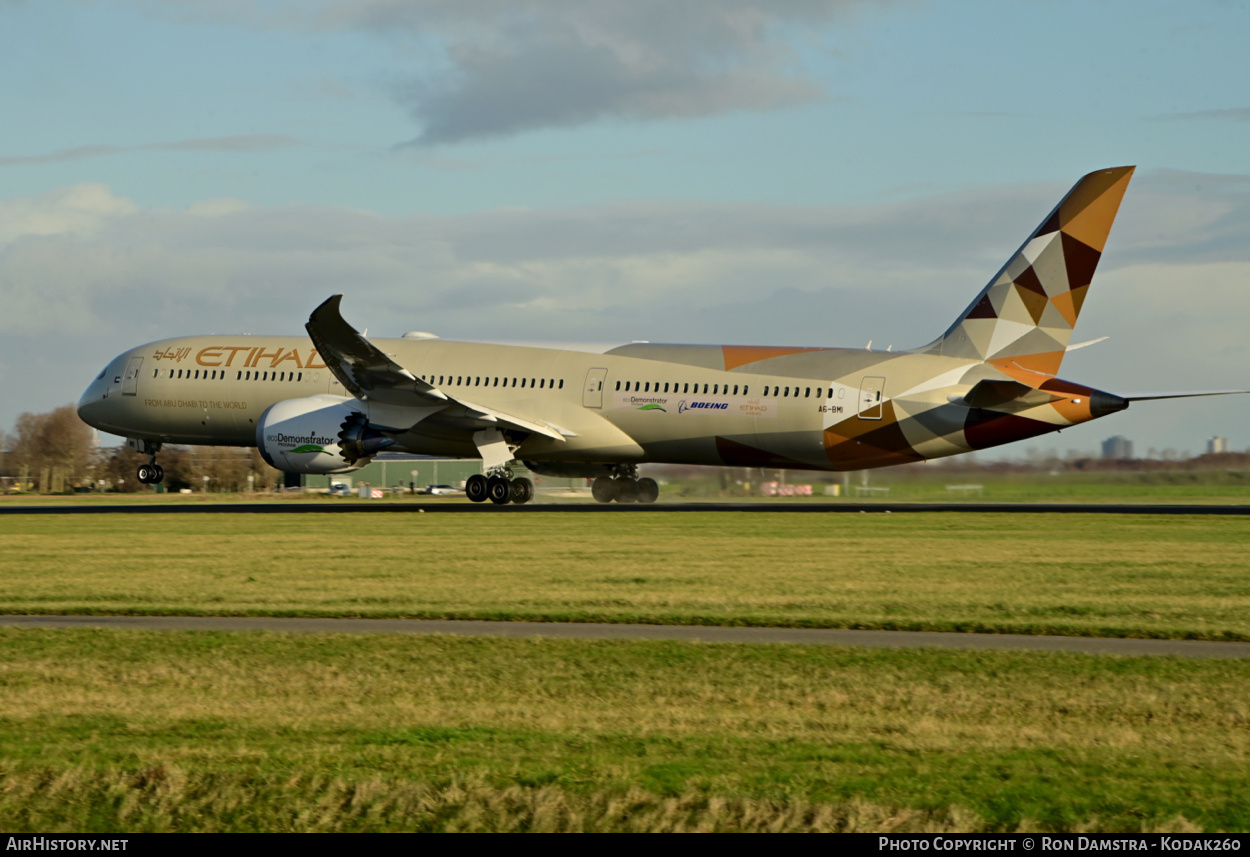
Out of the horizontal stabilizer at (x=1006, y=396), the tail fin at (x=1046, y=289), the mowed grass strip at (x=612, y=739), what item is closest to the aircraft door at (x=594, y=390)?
the tail fin at (x=1046, y=289)

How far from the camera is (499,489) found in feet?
142

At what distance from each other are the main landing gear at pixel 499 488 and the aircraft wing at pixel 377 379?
2088 millimetres

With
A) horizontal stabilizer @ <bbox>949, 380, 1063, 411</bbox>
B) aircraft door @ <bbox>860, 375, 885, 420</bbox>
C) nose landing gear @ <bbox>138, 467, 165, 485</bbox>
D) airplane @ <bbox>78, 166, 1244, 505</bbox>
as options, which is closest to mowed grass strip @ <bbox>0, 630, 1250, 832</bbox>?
horizontal stabilizer @ <bbox>949, 380, 1063, 411</bbox>

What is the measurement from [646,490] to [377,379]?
33.5ft

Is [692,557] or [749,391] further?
[749,391]

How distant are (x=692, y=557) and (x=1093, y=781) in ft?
53.6

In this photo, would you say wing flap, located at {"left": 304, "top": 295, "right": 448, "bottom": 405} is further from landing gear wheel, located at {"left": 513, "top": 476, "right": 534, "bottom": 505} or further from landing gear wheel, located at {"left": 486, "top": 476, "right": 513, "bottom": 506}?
landing gear wheel, located at {"left": 513, "top": 476, "right": 534, "bottom": 505}

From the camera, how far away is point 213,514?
41500 millimetres

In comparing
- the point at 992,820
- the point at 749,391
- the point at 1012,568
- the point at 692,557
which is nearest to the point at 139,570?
the point at 692,557

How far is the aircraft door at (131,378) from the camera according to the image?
4759 centimetres

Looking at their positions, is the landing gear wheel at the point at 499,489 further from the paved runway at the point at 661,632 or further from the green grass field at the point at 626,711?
the paved runway at the point at 661,632

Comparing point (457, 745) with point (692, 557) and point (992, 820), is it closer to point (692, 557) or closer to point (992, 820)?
point (992, 820)
